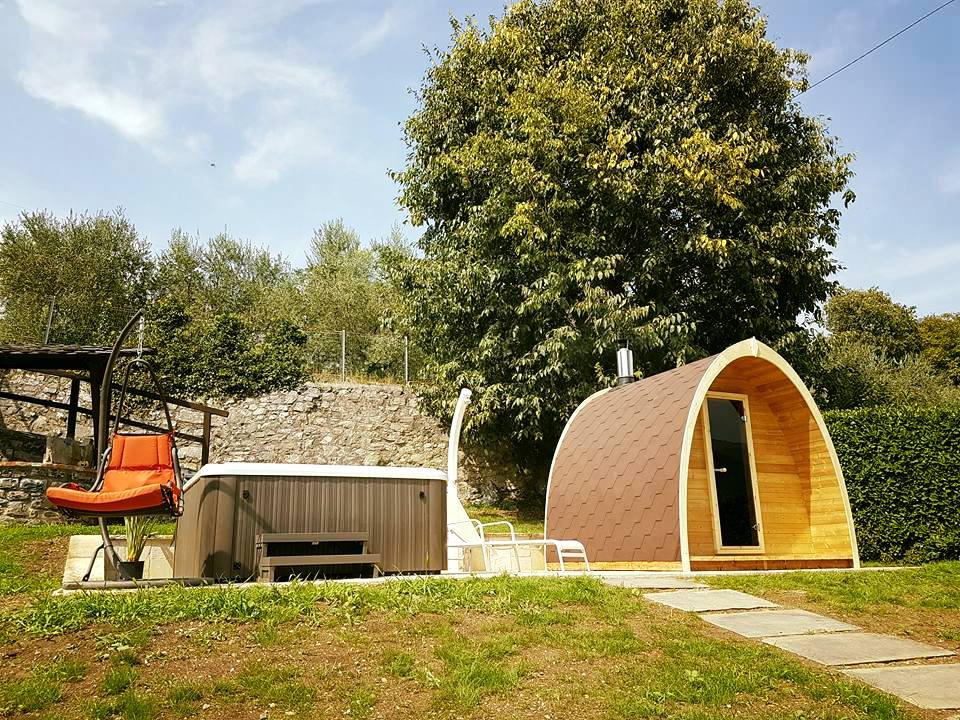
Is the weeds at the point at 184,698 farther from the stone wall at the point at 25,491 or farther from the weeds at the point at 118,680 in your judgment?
the stone wall at the point at 25,491

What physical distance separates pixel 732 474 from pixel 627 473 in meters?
1.52

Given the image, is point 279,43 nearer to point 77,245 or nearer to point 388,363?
point 388,363

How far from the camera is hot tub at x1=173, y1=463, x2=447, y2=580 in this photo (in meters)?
6.32

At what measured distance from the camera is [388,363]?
1881cm

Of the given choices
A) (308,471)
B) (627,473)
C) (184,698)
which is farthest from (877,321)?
(184,698)

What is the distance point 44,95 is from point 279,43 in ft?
21.9

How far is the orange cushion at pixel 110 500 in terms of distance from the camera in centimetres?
561

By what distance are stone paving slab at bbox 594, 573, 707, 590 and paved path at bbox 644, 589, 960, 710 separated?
0.21m

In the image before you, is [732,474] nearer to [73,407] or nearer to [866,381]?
[73,407]

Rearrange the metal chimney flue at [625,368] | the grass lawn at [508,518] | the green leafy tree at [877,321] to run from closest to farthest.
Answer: the metal chimney flue at [625,368], the grass lawn at [508,518], the green leafy tree at [877,321]

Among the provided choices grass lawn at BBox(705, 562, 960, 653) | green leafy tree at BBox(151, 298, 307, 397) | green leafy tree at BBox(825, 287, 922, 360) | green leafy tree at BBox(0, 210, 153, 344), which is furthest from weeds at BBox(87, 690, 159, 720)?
green leafy tree at BBox(825, 287, 922, 360)

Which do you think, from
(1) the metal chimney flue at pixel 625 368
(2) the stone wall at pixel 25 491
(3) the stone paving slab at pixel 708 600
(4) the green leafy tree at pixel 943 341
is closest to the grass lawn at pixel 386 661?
(3) the stone paving slab at pixel 708 600

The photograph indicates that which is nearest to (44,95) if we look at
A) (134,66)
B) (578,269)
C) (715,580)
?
(134,66)

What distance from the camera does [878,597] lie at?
661 centimetres
